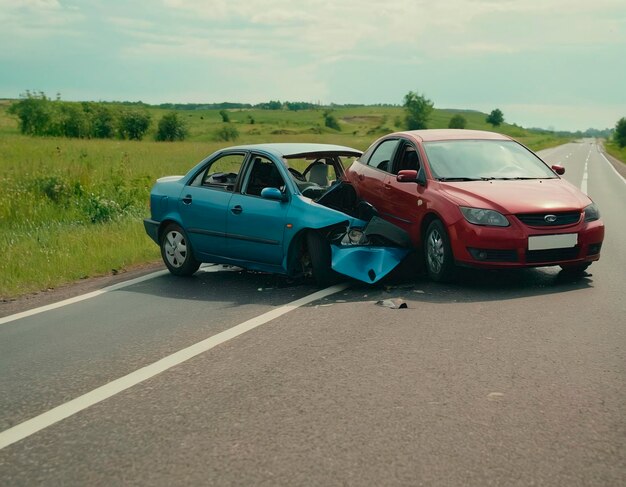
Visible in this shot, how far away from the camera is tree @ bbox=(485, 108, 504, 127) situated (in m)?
192

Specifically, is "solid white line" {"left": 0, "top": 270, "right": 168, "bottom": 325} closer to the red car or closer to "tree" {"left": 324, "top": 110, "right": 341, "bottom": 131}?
the red car

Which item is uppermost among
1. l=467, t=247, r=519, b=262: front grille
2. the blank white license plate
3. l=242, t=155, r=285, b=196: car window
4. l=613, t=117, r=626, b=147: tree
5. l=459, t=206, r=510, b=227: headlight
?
l=242, t=155, r=285, b=196: car window

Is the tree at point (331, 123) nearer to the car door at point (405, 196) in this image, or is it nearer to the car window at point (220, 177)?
the car door at point (405, 196)

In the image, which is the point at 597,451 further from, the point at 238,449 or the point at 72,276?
the point at 72,276

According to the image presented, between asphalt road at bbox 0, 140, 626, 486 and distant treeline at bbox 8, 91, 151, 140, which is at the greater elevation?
asphalt road at bbox 0, 140, 626, 486

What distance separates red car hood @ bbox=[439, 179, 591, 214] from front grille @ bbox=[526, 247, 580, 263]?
425 mm

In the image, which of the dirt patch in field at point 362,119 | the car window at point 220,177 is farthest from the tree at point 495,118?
the car window at point 220,177

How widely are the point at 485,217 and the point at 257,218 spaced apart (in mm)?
2453

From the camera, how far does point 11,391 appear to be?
5.16m

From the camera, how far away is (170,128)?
299 ft

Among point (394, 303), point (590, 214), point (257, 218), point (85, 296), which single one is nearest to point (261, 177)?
point (257, 218)

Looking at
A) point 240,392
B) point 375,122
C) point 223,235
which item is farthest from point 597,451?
point 375,122

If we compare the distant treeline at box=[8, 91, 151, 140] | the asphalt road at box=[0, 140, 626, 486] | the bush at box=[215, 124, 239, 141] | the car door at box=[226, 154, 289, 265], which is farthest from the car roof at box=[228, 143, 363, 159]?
the bush at box=[215, 124, 239, 141]

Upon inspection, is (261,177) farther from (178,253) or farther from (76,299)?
(76,299)
